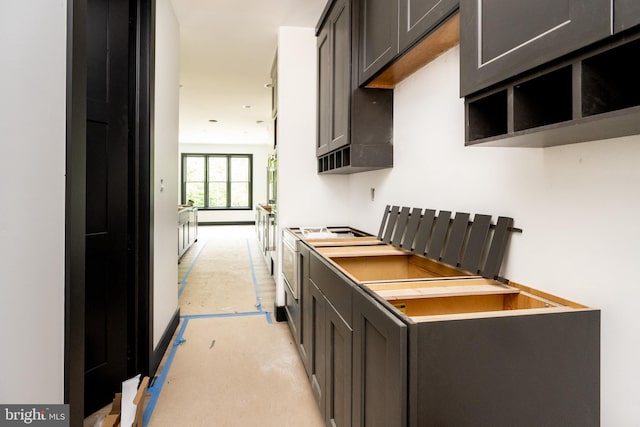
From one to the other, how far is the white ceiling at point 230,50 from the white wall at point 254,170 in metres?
4.50

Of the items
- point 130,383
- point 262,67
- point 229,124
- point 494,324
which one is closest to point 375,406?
point 494,324

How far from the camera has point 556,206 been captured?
123 centimetres

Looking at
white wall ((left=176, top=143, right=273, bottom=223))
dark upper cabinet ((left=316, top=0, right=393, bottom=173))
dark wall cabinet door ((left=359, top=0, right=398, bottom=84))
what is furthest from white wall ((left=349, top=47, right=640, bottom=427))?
white wall ((left=176, top=143, right=273, bottom=223))

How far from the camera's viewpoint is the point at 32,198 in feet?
3.12

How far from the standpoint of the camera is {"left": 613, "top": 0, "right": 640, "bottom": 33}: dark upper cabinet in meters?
0.69

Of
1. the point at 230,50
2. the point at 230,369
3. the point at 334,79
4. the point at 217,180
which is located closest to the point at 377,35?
the point at 334,79

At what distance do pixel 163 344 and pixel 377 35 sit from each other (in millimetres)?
2599

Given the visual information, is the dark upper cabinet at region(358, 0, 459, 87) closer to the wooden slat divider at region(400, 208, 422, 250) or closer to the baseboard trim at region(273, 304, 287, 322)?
the wooden slat divider at region(400, 208, 422, 250)

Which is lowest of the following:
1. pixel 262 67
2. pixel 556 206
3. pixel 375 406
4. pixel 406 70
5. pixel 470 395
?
pixel 375 406

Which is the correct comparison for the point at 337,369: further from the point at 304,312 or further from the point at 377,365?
Answer: the point at 304,312

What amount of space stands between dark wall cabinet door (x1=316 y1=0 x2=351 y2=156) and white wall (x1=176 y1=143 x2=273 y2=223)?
9.17m

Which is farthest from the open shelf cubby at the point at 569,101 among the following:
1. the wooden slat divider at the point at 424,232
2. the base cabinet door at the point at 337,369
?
the base cabinet door at the point at 337,369

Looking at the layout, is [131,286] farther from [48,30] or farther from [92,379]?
[48,30]

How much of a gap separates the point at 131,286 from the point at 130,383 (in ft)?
1.99
